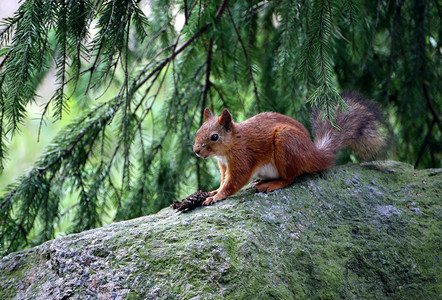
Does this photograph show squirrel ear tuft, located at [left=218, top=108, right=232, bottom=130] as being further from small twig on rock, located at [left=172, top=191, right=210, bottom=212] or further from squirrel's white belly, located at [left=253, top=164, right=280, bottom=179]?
small twig on rock, located at [left=172, top=191, right=210, bottom=212]

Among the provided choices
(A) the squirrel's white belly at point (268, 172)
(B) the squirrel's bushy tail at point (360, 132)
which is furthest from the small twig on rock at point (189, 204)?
(B) the squirrel's bushy tail at point (360, 132)

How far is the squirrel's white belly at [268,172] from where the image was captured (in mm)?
1874

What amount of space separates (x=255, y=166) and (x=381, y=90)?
1310mm

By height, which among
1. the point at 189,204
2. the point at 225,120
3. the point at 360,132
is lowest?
the point at 189,204

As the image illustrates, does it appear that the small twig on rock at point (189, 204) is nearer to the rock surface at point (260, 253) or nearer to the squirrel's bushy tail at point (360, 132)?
the rock surface at point (260, 253)

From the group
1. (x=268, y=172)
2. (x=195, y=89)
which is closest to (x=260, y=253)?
(x=268, y=172)

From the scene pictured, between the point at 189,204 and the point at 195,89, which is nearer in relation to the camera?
the point at 189,204

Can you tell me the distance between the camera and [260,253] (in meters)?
1.36

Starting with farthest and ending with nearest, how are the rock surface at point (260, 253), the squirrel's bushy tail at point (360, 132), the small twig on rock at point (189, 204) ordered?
1. the squirrel's bushy tail at point (360, 132)
2. the small twig on rock at point (189, 204)
3. the rock surface at point (260, 253)

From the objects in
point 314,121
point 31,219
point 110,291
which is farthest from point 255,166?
point 31,219

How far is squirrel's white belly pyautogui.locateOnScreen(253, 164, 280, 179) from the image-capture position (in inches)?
73.8

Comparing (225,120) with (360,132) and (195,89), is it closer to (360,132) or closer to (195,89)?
(360,132)

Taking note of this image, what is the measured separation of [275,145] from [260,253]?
24.0 inches

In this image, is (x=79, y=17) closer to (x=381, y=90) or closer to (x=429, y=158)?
(x=381, y=90)
